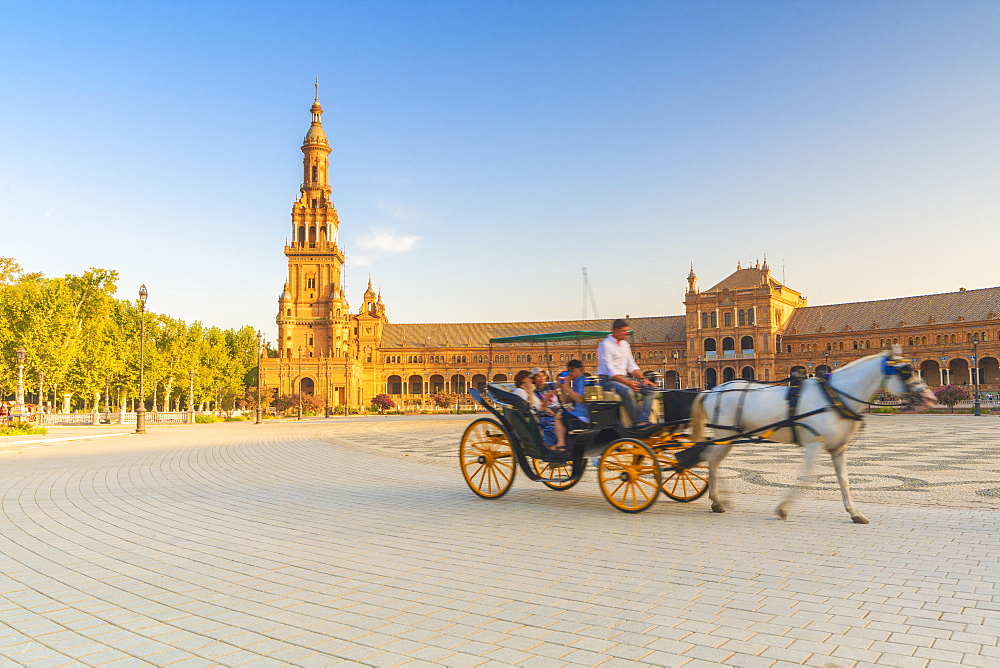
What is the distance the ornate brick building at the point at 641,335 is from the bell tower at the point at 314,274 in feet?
0.50

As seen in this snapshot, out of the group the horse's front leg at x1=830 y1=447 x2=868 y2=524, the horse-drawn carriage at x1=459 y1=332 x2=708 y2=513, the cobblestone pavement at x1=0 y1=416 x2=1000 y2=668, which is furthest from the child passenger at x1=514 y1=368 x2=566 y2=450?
the horse's front leg at x1=830 y1=447 x2=868 y2=524

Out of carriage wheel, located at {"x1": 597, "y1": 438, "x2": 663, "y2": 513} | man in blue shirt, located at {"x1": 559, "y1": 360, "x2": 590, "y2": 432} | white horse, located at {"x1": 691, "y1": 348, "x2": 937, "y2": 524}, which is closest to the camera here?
white horse, located at {"x1": 691, "y1": 348, "x2": 937, "y2": 524}

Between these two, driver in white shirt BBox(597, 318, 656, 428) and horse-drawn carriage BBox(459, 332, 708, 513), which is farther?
driver in white shirt BBox(597, 318, 656, 428)

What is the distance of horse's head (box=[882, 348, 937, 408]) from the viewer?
7.32 m

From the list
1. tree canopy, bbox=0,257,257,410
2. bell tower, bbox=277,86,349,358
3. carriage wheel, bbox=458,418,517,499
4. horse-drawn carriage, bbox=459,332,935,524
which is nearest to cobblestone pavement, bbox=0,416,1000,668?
carriage wheel, bbox=458,418,517,499

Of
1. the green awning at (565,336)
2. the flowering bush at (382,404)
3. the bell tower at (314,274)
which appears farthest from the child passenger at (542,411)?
the bell tower at (314,274)

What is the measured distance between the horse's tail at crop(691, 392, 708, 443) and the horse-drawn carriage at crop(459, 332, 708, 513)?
118 millimetres

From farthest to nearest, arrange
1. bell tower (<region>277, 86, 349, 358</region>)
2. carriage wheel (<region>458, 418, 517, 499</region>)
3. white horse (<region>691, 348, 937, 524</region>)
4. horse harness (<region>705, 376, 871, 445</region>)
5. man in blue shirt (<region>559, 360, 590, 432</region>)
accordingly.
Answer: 1. bell tower (<region>277, 86, 349, 358</region>)
2. carriage wheel (<region>458, 418, 517, 499</region>)
3. man in blue shirt (<region>559, 360, 590, 432</region>)
4. horse harness (<region>705, 376, 871, 445</region>)
5. white horse (<region>691, 348, 937, 524</region>)

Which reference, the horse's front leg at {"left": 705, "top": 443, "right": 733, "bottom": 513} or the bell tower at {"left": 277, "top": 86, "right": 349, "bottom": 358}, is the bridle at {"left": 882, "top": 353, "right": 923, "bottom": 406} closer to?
the horse's front leg at {"left": 705, "top": 443, "right": 733, "bottom": 513}

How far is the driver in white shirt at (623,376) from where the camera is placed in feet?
27.5

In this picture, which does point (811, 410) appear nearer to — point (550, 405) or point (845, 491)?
point (845, 491)

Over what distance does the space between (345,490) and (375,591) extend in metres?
5.65

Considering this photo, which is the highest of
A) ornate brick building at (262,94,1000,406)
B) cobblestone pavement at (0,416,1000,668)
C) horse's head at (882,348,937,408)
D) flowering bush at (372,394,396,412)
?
ornate brick building at (262,94,1000,406)

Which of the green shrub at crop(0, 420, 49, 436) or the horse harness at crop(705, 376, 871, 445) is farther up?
the horse harness at crop(705, 376, 871, 445)
